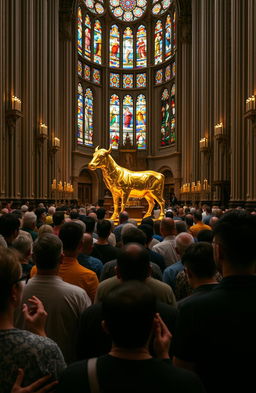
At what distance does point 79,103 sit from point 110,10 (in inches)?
457

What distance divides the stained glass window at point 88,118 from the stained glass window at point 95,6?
8514 millimetres

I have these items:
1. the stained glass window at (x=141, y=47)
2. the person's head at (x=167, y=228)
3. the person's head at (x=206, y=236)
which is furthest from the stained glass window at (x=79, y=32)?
the person's head at (x=206, y=236)

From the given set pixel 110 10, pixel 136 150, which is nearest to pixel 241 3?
pixel 136 150

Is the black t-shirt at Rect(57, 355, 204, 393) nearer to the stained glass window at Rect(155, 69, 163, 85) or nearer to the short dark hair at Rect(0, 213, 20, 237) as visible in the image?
the short dark hair at Rect(0, 213, 20, 237)

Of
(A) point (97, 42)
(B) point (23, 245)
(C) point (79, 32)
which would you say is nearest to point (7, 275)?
(B) point (23, 245)

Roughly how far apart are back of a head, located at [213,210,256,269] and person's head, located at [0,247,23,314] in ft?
3.61

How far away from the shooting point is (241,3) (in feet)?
61.8

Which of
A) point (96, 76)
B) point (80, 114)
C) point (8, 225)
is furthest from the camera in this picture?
point (96, 76)

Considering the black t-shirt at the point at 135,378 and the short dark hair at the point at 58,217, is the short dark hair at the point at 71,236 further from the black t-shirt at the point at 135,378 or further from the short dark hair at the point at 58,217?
the short dark hair at the point at 58,217

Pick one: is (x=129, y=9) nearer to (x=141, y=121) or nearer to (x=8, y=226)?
(x=141, y=121)

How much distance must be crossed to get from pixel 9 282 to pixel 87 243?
10.2ft

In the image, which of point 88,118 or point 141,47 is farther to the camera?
point 141,47

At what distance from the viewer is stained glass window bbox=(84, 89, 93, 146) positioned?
39.2 m

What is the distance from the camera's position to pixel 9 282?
6.20ft
